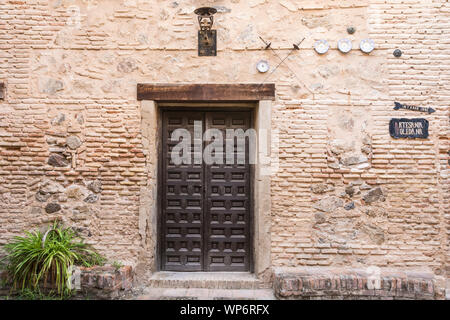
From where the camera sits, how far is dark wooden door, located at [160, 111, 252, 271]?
4.78m

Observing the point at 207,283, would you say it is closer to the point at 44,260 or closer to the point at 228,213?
the point at 228,213

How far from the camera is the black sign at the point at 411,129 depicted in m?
4.46

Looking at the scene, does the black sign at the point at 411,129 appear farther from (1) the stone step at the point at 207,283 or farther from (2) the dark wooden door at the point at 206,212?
(1) the stone step at the point at 207,283

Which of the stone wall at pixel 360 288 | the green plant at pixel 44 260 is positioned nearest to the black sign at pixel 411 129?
the stone wall at pixel 360 288

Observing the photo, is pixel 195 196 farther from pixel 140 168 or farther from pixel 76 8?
pixel 76 8

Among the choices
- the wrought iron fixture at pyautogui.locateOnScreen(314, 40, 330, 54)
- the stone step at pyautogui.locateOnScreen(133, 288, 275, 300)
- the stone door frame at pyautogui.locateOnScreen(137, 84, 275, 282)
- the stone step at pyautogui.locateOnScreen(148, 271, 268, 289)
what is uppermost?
the wrought iron fixture at pyautogui.locateOnScreen(314, 40, 330, 54)

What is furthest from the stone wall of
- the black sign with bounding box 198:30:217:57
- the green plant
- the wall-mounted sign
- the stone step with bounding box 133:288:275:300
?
the black sign with bounding box 198:30:217:57

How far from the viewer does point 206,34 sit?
14.8ft

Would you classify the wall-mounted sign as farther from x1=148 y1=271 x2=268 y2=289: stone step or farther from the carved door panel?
x1=148 y1=271 x2=268 y2=289: stone step

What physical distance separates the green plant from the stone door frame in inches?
28.2

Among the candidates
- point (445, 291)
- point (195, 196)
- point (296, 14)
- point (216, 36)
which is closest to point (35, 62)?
point (216, 36)

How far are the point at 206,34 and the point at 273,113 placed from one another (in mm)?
1358

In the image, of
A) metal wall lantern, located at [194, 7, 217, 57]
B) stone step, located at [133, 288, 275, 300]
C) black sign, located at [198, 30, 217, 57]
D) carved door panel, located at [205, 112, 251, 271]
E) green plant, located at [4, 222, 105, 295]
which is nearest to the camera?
green plant, located at [4, 222, 105, 295]

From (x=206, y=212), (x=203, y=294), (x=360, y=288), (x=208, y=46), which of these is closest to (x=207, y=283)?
(x=203, y=294)
